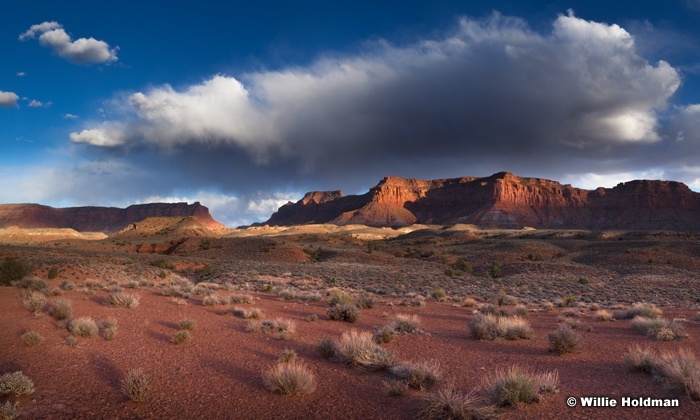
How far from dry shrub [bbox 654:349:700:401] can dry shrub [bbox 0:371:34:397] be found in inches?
393

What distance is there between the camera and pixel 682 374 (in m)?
6.62

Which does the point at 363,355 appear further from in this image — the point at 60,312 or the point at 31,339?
the point at 60,312

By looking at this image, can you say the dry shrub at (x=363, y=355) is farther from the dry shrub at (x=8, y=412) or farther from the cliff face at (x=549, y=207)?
the cliff face at (x=549, y=207)

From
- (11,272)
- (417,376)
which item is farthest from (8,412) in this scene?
(11,272)

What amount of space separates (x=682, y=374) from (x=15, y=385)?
10274 millimetres

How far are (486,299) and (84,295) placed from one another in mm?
18848

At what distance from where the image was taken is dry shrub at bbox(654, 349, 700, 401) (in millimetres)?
6281

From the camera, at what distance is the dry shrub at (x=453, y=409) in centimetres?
563

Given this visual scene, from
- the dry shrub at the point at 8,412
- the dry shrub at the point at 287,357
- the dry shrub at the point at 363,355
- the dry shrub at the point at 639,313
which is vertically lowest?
the dry shrub at the point at 639,313

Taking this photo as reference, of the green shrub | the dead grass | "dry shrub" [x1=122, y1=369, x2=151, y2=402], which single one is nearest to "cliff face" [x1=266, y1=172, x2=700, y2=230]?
the green shrub

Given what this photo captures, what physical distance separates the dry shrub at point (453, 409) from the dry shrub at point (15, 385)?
601 cm

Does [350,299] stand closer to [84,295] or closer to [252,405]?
[84,295]

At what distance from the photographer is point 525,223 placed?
538 feet

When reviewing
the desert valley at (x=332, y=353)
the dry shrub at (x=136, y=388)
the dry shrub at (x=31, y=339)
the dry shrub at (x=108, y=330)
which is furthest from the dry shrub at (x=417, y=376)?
the dry shrub at (x=31, y=339)
